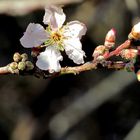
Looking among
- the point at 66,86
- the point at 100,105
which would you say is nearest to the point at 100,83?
the point at 100,105

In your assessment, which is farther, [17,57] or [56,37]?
[56,37]

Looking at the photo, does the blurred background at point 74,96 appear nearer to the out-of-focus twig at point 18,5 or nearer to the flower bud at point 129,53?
the out-of-focus twig at point 18,5

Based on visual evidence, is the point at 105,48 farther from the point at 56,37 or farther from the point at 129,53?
the point at 56,37

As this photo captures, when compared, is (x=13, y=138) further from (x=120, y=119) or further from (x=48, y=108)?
(x=120, y=119)

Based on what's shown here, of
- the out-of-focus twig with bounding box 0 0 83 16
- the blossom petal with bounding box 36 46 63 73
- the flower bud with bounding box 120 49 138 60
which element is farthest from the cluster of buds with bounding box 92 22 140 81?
the out-of-focus twig with bounding box 0 0 83 16

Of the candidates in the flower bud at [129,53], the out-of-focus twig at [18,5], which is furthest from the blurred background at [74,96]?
the flower bud at [129,53]

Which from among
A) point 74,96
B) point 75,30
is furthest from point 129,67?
point 74,96
